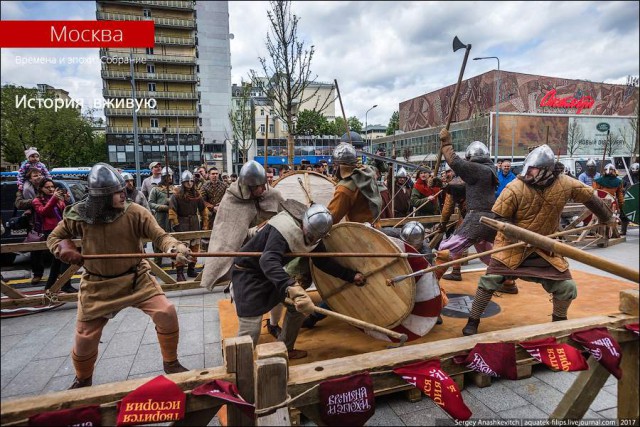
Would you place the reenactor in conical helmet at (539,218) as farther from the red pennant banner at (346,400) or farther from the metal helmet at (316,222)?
the red pennant banner at (346,400)

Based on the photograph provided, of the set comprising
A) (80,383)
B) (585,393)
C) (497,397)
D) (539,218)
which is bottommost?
(497,397)

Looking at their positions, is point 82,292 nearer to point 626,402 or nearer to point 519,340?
point 519,340

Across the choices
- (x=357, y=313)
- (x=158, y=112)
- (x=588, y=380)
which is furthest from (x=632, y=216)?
(x=158, y=112)

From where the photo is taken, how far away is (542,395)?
275 cm

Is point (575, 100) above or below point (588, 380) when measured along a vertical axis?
above

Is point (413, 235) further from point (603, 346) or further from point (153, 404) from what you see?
point (153, 404)

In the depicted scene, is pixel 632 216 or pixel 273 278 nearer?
pixel 632 216

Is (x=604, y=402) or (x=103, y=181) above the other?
(x=103, y=181)

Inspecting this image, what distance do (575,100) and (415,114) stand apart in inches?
711

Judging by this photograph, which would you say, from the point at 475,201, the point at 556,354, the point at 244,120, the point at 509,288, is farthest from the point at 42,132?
the point at 556,354

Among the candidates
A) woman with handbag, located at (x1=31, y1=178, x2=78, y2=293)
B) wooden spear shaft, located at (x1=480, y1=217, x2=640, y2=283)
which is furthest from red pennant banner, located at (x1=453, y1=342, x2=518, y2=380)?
woman with handbag, located at (x1=31, y1=178, x2=78, y2=293)

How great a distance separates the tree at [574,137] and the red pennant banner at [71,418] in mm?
43512

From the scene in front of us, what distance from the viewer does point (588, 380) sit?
6.38 feet

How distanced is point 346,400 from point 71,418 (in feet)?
3.18
